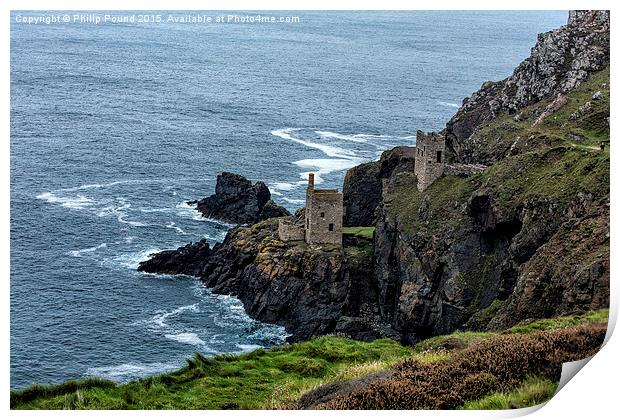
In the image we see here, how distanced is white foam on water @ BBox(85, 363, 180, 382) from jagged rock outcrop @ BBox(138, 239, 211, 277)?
1920cm

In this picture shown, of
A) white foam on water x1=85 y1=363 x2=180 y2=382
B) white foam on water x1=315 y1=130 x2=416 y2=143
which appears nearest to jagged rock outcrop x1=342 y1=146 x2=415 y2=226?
white foam on water x1=85 y1=363 x2=180 y2=382

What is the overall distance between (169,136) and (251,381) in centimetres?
9116

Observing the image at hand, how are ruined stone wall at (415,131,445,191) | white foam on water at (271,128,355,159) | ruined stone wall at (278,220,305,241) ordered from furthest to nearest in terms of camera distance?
white foam on water at (271,128,355,159), ruined stone wall at (278,220,305,241), ruined stone wall at (415,131,445,191)

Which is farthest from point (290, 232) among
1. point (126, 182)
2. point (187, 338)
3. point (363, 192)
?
point (126, 182)

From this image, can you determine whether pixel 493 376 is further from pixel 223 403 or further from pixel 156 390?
pixel 156 390

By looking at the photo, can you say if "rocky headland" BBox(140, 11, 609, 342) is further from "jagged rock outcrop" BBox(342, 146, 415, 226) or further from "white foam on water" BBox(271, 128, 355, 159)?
"white foam on water" BBox(271, 128, 355, 159)

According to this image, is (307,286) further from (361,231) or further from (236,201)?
(236,201)

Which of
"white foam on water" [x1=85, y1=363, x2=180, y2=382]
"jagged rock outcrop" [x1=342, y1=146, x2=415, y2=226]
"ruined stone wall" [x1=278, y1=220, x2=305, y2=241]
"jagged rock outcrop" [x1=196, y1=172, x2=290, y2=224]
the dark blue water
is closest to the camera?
"white foam on water" [x1=85, y1=363, x2=180, y2=382]

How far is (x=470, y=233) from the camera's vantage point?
63.8 m

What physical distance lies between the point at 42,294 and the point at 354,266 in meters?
Result: 22.8

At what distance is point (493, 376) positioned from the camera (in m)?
24.9

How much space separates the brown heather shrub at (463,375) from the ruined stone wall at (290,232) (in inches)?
1944

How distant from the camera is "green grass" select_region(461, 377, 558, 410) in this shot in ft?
78.9

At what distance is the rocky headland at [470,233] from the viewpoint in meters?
53.4
